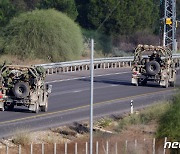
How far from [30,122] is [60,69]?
2242 cm

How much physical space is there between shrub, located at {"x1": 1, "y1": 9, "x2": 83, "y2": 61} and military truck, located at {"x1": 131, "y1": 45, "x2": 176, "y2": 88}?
12868mm

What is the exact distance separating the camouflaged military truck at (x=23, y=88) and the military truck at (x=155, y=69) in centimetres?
1075

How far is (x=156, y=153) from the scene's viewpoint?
20.5 m

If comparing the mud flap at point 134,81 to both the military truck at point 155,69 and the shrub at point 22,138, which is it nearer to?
the military truck at point 155,69

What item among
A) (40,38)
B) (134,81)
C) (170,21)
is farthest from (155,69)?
(170,21)

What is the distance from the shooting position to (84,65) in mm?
51531

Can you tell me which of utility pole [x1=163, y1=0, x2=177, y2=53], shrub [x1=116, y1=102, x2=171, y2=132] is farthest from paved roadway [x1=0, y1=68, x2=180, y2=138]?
utility pole [x1=163, y1=0, x2=177, y2=53]

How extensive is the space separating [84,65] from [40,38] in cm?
437

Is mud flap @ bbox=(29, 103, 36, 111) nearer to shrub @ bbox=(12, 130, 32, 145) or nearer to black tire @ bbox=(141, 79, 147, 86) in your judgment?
shrub @ bbox=(12, 130, 32, 145)

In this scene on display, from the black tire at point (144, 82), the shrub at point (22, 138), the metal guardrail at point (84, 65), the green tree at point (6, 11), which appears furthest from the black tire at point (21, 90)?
the green tree at point (6, 11)

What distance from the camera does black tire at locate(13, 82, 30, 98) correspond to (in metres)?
29.8

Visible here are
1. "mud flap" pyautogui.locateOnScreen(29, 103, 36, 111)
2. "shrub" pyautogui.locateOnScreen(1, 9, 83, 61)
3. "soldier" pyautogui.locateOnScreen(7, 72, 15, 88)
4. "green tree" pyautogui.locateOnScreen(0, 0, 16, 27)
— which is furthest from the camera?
"green tree" pyautogui.locateOnScreen(0, 0, 16, 27)

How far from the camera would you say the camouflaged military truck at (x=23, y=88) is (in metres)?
29.8

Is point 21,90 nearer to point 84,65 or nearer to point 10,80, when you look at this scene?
point 10,80
